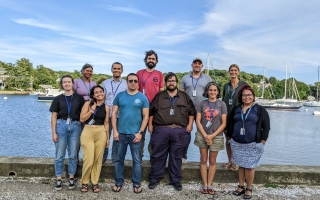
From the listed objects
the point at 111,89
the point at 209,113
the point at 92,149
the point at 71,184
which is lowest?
the point at 71,184

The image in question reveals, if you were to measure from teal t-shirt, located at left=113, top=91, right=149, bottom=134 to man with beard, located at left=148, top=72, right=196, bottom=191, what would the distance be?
26 cm

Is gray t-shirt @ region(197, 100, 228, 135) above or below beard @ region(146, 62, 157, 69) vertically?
below

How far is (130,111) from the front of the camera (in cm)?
427

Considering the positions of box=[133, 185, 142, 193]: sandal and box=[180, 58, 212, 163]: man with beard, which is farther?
box=[180, 58, 212, 163]: man with beard

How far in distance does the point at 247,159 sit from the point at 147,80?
6.72 feet

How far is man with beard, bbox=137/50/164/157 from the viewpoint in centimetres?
478

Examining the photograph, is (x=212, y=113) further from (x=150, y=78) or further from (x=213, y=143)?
(x=150, y=78)

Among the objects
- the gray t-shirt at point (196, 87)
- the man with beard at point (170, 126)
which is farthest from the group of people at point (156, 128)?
the gray t-shirt at point (196, 87)

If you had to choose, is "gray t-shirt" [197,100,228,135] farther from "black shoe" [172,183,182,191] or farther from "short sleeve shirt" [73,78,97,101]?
"short sleeve shirt" [73,78,97,101]

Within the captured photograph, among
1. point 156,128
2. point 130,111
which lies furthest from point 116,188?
point 130,111

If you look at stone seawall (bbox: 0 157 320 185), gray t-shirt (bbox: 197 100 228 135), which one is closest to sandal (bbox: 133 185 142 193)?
stone seawall (bbox: 0 157 320 185)

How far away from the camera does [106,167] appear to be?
4.93 m

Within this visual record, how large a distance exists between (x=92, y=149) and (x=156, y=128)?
41.0 inches

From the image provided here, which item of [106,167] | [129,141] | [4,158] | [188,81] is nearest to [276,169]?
[188,81]
